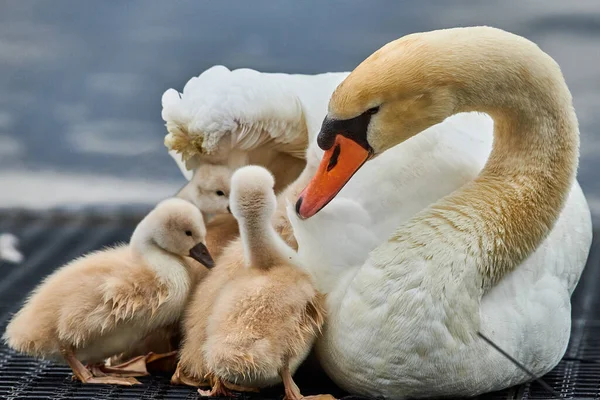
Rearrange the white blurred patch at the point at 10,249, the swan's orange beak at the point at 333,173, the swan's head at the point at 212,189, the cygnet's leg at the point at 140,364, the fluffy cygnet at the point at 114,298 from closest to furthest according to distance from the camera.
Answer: the swan's orange beak at the point at 333,173 < the fluffy cygnet at the point at 114,298 < the cygnet's leg at the point at 140,364 < the swan's head at the point at 212,189 < the white blurred patch at the point at 10,249

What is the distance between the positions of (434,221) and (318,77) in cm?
98

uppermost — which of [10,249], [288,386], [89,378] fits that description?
[288,386]

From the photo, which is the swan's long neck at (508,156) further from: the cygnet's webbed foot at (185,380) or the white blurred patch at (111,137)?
the white blurred patch at (111,137)

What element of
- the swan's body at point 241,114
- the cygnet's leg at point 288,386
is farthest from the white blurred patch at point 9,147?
the cygnet's leg at point 288,386

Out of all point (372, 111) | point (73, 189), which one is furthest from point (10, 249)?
point (372, 111)

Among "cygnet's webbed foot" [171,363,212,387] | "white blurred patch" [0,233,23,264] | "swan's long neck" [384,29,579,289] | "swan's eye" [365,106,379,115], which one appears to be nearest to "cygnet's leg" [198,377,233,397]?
"cygnet's webbed foot" [171,363,212,387]

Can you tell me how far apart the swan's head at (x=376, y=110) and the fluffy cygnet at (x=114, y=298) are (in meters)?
0.47

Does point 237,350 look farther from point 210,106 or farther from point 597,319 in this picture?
point 597,319

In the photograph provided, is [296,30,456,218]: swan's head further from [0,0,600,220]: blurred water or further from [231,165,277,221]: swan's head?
[0,0,600,220]: blurred water

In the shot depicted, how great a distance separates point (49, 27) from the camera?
7.26m

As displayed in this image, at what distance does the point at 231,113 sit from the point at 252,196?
585 millimetres

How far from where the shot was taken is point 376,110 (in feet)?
8.37

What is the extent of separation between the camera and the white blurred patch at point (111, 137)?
630cm

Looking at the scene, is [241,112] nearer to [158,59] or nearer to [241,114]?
[241,114]
